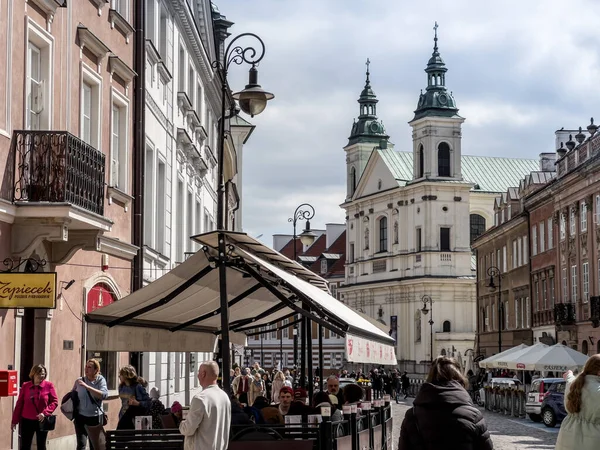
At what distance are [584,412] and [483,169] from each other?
10766cm

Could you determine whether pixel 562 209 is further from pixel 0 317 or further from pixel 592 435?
pixel 592 435

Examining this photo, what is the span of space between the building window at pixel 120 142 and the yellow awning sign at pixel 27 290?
666 centimetres

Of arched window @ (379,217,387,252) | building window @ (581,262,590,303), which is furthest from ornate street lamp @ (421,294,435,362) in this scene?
building window @ (581,262,590,303)

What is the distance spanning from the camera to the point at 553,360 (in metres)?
38.3

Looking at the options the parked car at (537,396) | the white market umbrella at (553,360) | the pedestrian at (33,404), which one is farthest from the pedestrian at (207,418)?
the white market umbrella at (553,360)

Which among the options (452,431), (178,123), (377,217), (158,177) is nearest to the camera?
(452,431)

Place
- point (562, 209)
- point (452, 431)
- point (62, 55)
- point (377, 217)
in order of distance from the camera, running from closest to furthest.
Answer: point (452, 431) < point (62, 55) < point (562, 209) < point (377, 217)

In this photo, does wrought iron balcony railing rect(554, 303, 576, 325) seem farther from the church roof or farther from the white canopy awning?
the church roof

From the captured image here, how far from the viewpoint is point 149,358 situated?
79.5 feet

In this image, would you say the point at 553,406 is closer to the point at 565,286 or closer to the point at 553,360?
the point at 553,360

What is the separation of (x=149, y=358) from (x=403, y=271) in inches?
3090

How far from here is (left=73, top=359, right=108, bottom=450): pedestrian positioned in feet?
49.9

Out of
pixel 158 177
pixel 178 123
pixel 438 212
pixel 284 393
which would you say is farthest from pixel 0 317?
pixel 438 212

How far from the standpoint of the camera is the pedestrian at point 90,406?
49.9 ft
